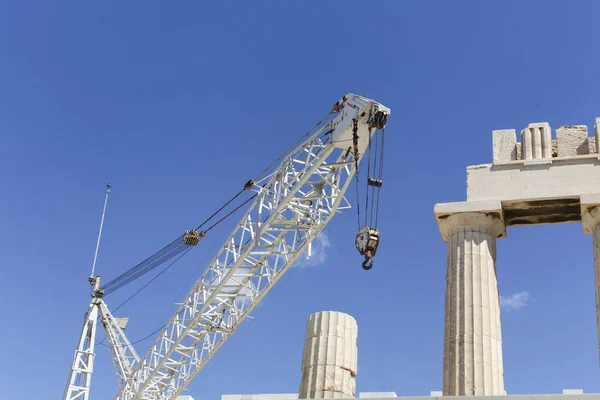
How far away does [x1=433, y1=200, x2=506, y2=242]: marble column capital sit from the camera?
2927cm

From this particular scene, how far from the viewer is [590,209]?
2870 cm

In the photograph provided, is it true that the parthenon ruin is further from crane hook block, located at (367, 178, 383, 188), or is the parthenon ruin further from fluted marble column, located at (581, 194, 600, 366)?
crane hook block, located at (367, 178, 383, 188)

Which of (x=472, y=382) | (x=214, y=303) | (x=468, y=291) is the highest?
(x=214, y=303)

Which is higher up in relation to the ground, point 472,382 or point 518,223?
point 518,223

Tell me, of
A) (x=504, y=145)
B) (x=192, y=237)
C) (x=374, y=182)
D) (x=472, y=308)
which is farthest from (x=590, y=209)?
(x=192, y=237)

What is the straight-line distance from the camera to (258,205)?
48406mm

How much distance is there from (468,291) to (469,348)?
195 centimetres

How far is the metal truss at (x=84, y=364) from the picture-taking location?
2483 inches

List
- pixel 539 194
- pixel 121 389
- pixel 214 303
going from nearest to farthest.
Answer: pixel 539 194 < pixel 214 303 < pixel 121 389

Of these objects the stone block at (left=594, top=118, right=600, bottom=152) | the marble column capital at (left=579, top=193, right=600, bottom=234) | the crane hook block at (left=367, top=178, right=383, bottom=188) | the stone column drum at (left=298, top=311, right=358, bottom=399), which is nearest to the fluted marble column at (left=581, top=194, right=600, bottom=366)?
the marble column capital at (left=579, top=193, right=600, bottom=234)

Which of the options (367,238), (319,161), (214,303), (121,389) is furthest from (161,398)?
(367,238)

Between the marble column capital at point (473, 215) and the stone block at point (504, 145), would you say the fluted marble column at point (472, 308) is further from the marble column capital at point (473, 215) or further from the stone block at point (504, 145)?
the stone block at point (504, 145)

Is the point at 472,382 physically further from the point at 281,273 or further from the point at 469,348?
the point at 281,273

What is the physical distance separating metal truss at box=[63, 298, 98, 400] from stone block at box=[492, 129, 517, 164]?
42027 mm
